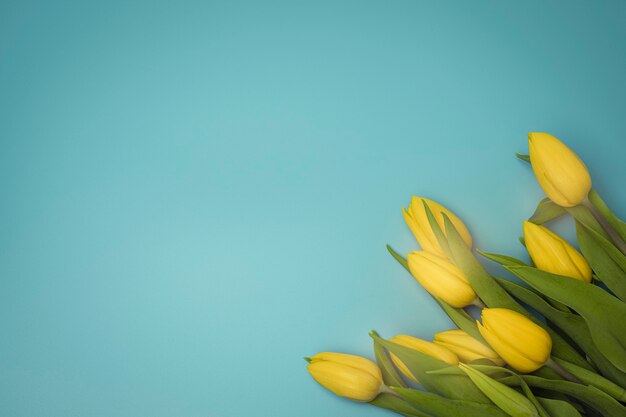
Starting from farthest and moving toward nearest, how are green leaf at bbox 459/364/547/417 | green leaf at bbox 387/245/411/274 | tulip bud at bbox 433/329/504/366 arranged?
green leaf at bbox 387/245/411/274 → tulip bud at bbox 433/329/504/366 → green leaf at bbox 459/364/547/417

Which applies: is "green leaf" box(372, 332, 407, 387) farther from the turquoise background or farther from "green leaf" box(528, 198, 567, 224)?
"green leaf" box(528, 198, 567, 224)

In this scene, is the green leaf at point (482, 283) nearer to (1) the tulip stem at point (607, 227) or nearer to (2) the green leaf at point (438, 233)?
(2) the green leaf at point (438, 233)

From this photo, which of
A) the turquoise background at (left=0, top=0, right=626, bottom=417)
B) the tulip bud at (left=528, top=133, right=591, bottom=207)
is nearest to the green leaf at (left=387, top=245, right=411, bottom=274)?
the turquoise background at (left=0, top=0, right=626, bottom=417)

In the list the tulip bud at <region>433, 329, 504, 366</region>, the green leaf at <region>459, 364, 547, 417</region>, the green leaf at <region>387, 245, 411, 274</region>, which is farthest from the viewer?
the green leaf at <region>387, 245, 411, 274</region>

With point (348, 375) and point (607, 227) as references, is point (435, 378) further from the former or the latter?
point (607, 227)

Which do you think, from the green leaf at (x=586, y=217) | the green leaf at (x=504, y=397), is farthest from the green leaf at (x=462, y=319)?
the green leaf at (x=586, y=217)

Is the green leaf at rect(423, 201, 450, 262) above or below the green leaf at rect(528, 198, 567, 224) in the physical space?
above

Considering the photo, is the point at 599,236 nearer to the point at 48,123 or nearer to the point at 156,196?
the point at 156,196
